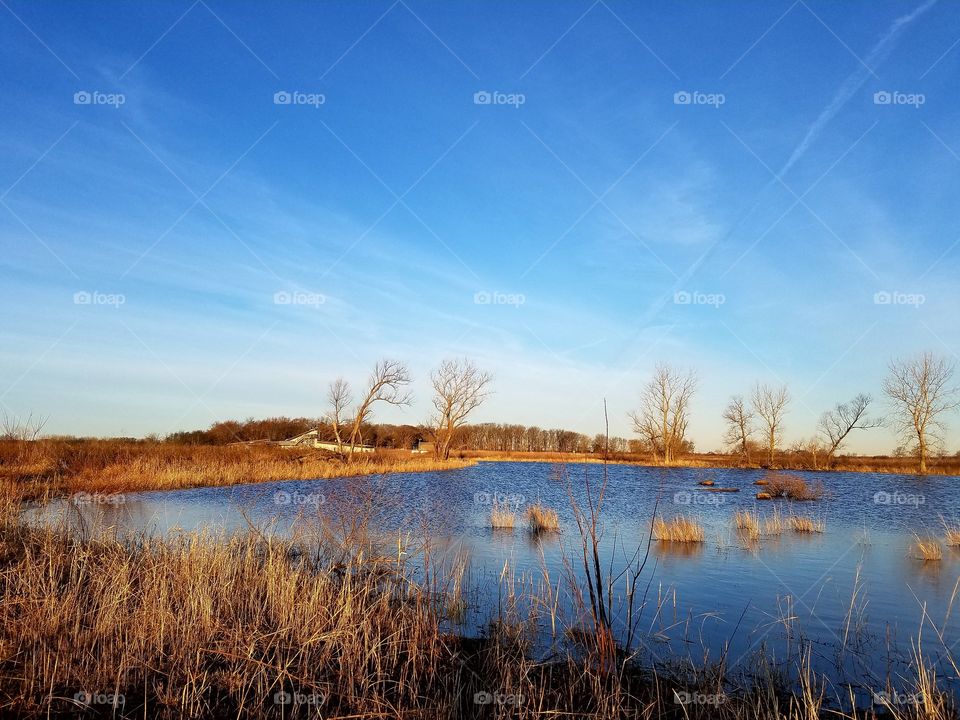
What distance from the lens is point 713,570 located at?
10234 millimetres

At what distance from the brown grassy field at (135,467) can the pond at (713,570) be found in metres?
1.76

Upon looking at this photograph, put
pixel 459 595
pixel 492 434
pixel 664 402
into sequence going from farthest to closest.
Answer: pixel 492 434 < pixel 664 402 < pixel 459 595

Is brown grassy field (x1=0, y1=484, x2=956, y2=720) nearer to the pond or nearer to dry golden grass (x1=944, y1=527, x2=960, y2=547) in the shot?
the pond

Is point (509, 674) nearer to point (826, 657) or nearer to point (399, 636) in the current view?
point (399, 636)

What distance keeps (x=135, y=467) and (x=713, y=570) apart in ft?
68.7

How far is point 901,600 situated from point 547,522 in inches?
299

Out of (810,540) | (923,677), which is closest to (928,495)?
(810,540)

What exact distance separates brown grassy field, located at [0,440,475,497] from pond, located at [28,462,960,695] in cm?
176

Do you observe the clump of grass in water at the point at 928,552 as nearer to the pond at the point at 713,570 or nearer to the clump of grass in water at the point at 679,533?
the pond at the point at 713,570

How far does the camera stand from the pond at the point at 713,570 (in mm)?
6379

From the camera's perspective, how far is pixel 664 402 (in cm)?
5372

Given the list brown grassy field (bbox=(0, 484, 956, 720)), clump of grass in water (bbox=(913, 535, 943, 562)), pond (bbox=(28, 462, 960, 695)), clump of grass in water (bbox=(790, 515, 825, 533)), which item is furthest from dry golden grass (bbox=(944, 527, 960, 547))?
brown grassy field (bbox=(0, 484, 956, 720))

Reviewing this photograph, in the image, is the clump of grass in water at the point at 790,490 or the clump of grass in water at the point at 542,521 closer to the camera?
the clump of grass in water at the point at 542,521

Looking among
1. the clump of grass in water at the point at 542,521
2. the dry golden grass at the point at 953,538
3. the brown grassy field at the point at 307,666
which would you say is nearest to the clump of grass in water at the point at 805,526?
the dry golden grass at the point at 953,538
